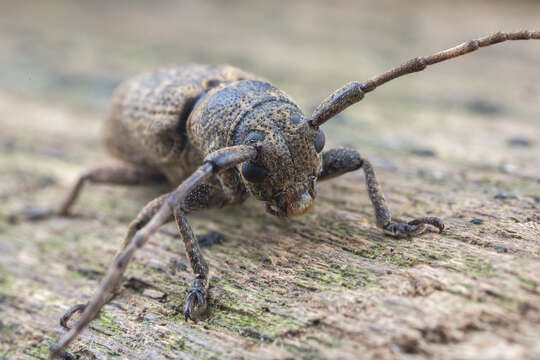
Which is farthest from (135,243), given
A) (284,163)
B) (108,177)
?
(108,177)

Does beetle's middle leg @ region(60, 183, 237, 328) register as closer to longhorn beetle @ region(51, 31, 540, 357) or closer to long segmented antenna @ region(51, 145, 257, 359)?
longhorn beetle @ region(51, 31, 540, 357)

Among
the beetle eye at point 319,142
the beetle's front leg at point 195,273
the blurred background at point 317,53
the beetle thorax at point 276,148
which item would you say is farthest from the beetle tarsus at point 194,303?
the blurred background at point 317,53

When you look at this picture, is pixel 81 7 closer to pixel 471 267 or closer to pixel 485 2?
pixel 485 2

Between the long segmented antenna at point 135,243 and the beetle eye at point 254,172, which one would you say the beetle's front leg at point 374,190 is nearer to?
the beetle eye at point 254,172

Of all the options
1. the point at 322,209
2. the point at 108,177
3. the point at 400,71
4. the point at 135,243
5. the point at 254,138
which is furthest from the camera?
the point at 108,177

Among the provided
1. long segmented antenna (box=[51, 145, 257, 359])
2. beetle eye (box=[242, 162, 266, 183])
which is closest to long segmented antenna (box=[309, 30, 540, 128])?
beetle eye (box=[242, 162, 266, 183])

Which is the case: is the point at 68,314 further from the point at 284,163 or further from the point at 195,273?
the point at 284,163

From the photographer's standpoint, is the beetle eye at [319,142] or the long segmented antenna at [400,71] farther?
the beetle eye at [319,142]
